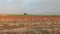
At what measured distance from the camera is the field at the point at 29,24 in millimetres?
1123

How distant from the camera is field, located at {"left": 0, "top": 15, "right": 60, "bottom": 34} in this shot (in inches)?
44.2

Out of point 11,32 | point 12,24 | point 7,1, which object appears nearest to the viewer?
point 11,32

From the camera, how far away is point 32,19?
4.16ft

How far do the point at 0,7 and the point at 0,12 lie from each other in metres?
0.07

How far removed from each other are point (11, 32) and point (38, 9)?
45cm

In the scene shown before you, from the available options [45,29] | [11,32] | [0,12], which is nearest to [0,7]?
[0,12]

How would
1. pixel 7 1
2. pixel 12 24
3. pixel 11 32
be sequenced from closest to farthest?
pixel 11 32 → pixel 12 24 → pixel 7 1

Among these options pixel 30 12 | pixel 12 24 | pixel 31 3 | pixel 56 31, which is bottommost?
pixel 56 31

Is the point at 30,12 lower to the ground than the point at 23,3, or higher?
lower

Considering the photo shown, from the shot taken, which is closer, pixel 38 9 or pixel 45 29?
pixel 45 29

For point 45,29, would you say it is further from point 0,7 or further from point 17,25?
point 0,7

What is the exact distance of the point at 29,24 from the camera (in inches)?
47.6

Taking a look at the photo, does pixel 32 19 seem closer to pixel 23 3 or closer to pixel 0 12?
pixel 23 3

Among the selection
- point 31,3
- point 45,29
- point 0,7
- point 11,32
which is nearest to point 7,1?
point 0,7
